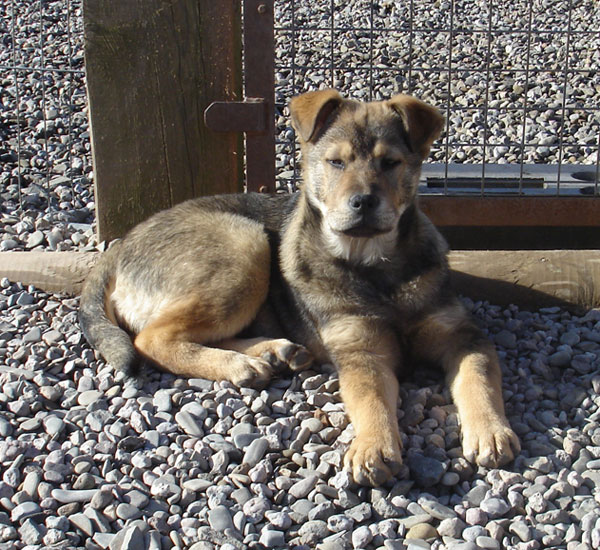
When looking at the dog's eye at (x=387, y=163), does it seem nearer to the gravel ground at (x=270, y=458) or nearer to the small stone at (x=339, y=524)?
the gravel ground at (x=270, y=458)

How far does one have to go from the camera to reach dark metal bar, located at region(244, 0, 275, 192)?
5.02 metres

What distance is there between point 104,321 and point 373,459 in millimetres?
1889

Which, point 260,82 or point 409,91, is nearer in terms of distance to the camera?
point 260,82

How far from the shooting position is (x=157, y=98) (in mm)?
5141

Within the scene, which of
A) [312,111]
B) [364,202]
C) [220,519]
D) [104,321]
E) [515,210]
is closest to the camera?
[220,519]

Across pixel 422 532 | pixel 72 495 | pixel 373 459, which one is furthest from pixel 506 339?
pixel 72 495

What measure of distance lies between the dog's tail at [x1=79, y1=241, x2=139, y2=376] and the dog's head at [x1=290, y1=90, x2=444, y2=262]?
4.04 ft

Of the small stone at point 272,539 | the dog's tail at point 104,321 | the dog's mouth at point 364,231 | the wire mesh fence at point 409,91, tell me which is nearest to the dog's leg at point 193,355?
the dog's tail at point 104,321

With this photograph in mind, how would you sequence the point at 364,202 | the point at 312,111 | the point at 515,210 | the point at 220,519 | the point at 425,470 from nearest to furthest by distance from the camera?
the point at 220,519, the point at 425,470, the point at 364,202, the point at 312,111, the point at 515,210

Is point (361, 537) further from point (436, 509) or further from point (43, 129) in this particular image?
point (43, 129)

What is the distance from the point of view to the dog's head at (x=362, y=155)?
3.92 metres

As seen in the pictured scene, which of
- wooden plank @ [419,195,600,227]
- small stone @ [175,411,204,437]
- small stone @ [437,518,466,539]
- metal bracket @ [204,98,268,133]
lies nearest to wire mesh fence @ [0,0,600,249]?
wooden plank @ [419,195,600,227]

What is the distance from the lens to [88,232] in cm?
589

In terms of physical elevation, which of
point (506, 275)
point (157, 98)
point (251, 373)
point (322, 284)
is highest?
point (157, 98)
